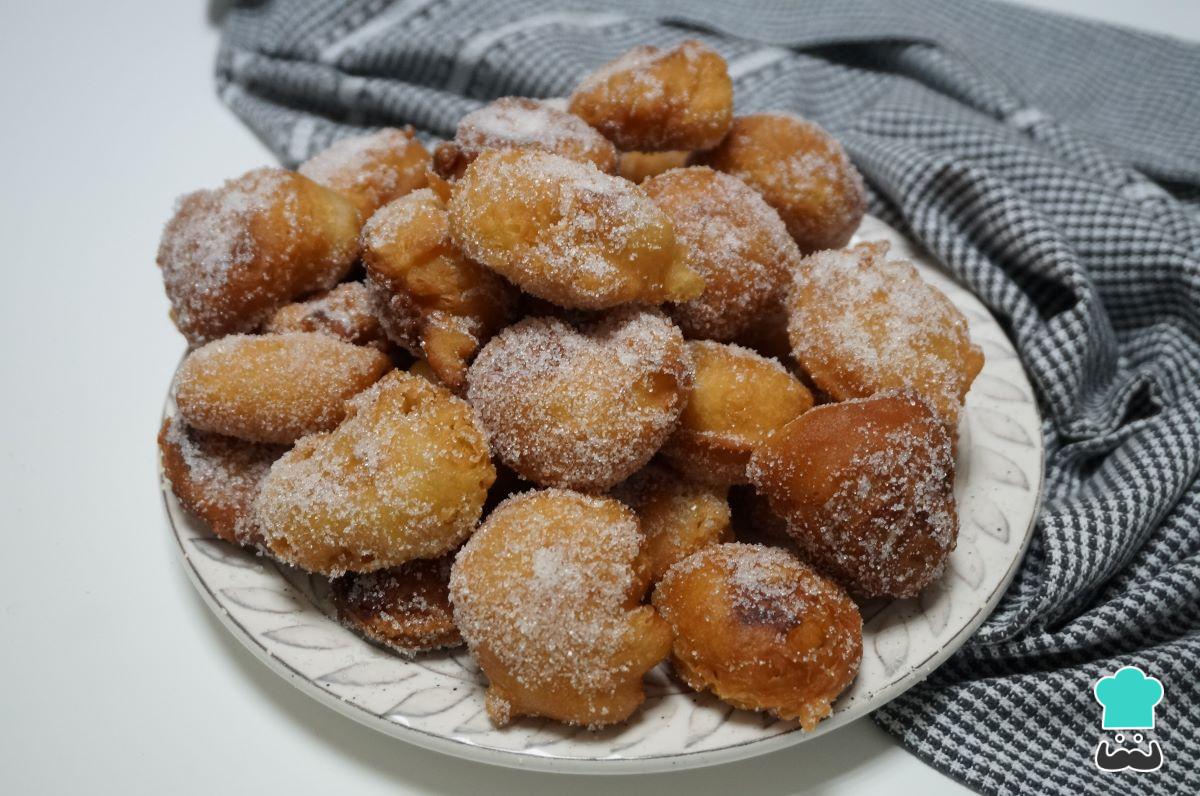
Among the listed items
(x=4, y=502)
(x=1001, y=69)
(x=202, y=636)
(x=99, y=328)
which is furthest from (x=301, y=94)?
(x=1001, y=69)

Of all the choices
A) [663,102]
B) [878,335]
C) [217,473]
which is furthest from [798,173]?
[217,473]

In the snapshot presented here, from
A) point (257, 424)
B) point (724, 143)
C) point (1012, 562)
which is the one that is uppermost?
point (724, 143)

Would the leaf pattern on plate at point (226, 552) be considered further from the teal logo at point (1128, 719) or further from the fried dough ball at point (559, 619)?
the teal logo at point (1128, 719)

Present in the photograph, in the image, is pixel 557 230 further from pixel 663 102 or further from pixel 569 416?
pixel 663 102

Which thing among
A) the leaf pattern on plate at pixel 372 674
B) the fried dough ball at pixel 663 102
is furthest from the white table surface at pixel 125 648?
the fried dough ball at pixel 663 102

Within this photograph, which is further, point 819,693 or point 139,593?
point 139,593

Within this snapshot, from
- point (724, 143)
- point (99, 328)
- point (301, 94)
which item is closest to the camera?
point (724, 143)

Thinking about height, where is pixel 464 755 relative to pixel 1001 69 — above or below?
below

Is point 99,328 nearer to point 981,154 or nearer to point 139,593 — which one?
point 139,593
